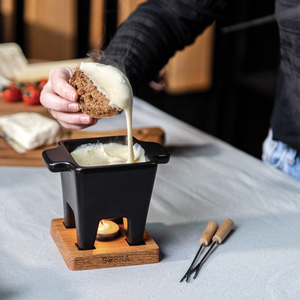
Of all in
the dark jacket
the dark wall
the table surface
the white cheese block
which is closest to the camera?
the table surface

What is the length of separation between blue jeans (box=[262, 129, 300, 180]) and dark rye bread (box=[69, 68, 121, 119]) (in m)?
0.67

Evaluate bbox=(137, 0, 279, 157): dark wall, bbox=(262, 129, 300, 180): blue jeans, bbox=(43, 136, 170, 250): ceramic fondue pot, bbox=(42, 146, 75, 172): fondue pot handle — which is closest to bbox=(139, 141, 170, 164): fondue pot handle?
bbox=(43, 136, 170, 250): ceramic fondue pot

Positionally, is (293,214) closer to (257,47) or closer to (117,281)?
(117,281)

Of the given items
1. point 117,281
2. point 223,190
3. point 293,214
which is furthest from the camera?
point 223,190

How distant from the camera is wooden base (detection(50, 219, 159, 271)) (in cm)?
86

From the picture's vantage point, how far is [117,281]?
82 centimetres

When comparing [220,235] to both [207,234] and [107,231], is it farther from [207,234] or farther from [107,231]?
[107,231]

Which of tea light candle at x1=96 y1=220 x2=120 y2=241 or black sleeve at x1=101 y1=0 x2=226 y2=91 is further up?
black sleeve at x1=101 y1=0 x2=226 y2=91

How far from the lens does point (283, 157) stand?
1407 millimetres

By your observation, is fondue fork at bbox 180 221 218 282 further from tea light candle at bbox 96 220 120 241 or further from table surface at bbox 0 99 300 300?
tea light candle at bbox 96 220 120 241

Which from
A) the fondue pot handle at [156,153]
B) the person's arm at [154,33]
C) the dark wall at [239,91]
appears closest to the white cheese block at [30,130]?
the person's arm at [154,33]

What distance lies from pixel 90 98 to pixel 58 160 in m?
0.17

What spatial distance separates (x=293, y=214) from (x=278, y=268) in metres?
0.28

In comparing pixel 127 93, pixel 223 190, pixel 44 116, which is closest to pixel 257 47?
pixel 44 116
